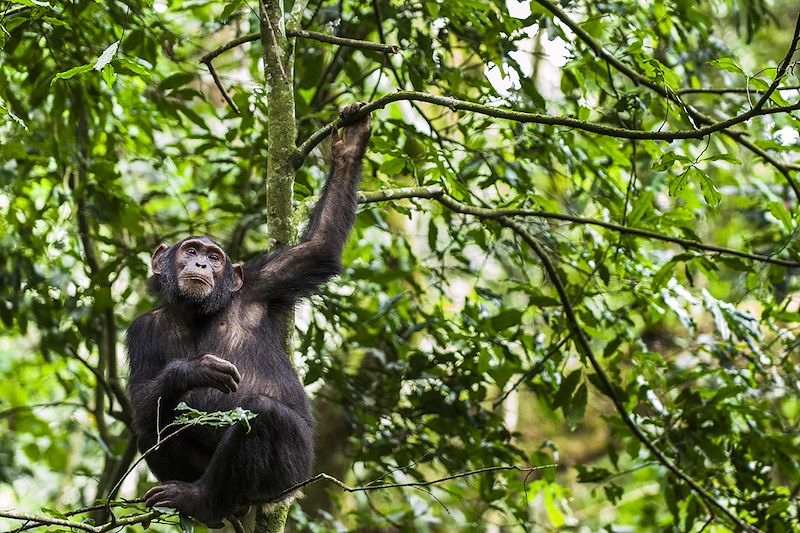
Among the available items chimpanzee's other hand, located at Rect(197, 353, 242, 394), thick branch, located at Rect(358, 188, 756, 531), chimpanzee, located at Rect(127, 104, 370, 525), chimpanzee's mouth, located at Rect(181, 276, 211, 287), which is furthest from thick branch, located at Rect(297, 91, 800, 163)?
chimpanzee's mouth, located at Rect(181, 276, 211, 287)

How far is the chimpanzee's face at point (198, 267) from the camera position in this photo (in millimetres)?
5609

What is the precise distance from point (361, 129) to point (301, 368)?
2191 mm

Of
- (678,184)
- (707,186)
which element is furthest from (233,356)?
(707,186)

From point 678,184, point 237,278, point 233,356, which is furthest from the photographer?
point 237,278

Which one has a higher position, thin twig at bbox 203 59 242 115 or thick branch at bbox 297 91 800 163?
thin twig at bbox 203 59 242 115

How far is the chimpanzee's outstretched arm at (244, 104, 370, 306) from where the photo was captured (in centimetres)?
562

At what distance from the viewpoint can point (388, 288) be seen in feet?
24.7

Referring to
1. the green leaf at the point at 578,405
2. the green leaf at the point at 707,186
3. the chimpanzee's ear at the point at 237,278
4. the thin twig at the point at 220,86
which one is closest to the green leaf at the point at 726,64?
the green leaf at the point at 707,186

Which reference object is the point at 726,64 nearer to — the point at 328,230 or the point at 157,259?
the point at 328,230

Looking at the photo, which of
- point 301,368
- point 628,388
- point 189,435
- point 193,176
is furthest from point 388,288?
point 193,176

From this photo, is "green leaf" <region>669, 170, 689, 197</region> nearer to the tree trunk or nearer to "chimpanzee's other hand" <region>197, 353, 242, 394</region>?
the tree trunk

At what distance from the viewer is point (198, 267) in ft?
18.6

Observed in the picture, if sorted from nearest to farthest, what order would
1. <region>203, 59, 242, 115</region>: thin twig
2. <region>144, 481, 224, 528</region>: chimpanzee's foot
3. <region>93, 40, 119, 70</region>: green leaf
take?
<region>93, 40, 119, 70</region>: green leaf
<region>144, 481, 224, 528</region>: chimpanzee's foot
<region>203, 59, 242, 115</region>: thin twig

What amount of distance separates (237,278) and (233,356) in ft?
1.86
